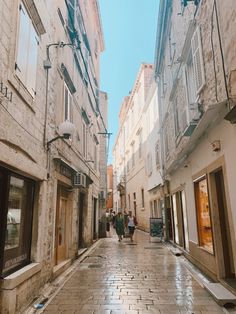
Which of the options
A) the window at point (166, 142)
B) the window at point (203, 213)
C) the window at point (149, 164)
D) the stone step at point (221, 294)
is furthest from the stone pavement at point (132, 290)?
the window at point (149, 164)

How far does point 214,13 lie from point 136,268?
22.2 ft

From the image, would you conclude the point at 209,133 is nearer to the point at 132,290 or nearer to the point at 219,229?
the point at 219,229

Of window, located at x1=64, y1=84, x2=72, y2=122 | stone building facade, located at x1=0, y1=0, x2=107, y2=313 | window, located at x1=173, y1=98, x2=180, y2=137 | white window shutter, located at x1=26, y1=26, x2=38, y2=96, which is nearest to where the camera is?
stone building facade, located at x1=0, y1=0, x2=107, y2=313

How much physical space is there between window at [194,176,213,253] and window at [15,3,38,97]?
4.74m

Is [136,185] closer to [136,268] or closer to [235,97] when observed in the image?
[136,268]

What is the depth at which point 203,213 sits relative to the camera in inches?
296

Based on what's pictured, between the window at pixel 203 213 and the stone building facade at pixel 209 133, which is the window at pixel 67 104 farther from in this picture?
the window at pixel 203 213

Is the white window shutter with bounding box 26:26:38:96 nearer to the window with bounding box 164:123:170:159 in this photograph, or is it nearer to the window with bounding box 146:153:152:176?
the window with bounding box 164:123:170:159

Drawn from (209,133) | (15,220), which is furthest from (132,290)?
(209,133)

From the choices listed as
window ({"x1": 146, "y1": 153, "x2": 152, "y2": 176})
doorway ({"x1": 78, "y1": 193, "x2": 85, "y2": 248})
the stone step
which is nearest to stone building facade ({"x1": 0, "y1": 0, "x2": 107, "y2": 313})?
doorway ({"x1": 78, "y1": 193, "x2": 85, "y2": 248})

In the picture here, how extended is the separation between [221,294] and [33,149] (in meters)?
4.40

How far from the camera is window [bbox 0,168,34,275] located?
420 centimetres

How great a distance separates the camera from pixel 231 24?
4797 millimetres

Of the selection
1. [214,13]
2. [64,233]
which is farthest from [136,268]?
[214,13]
